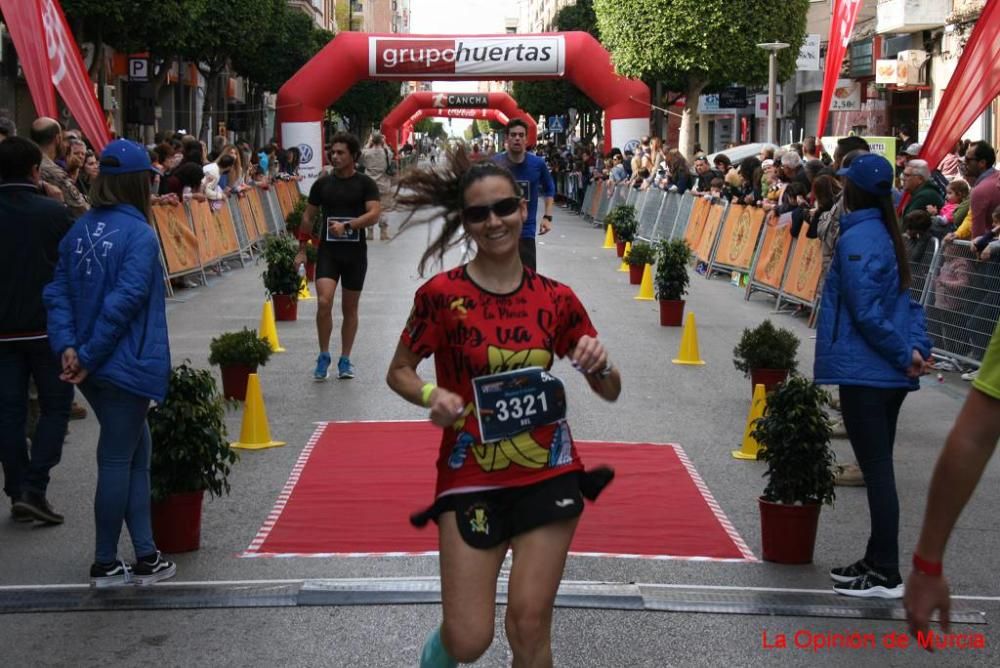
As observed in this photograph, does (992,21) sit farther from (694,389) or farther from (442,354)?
(442,354)

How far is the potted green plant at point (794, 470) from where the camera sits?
6594 mm

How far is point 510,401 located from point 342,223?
7.25 metres

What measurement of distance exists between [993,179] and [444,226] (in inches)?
357

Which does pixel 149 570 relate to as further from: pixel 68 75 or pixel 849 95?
pixel 849 95

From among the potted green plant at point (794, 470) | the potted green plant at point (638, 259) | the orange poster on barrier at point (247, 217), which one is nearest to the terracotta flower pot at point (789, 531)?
the potted green plant at point (794, 470)

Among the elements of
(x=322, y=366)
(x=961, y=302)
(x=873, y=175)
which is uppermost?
(x=873, y=175)

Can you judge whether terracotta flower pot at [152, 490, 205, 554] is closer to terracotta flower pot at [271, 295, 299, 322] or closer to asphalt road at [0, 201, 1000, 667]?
asphalt road at [0, 201, 1000, 667]

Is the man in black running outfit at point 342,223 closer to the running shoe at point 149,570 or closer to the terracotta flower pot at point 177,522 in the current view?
the terracotta flower pot at point 177,522

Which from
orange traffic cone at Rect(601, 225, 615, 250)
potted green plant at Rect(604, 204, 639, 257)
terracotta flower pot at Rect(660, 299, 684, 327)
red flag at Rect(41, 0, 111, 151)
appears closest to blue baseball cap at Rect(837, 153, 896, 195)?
red flag at Rect(41, 0, 111, 151)

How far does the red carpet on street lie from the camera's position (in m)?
6.97

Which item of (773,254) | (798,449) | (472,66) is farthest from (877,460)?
(472,66)

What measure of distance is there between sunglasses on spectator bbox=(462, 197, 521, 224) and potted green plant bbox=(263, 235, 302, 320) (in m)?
10.8

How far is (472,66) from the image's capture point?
36906 mm

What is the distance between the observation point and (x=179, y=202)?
19.0 meters
